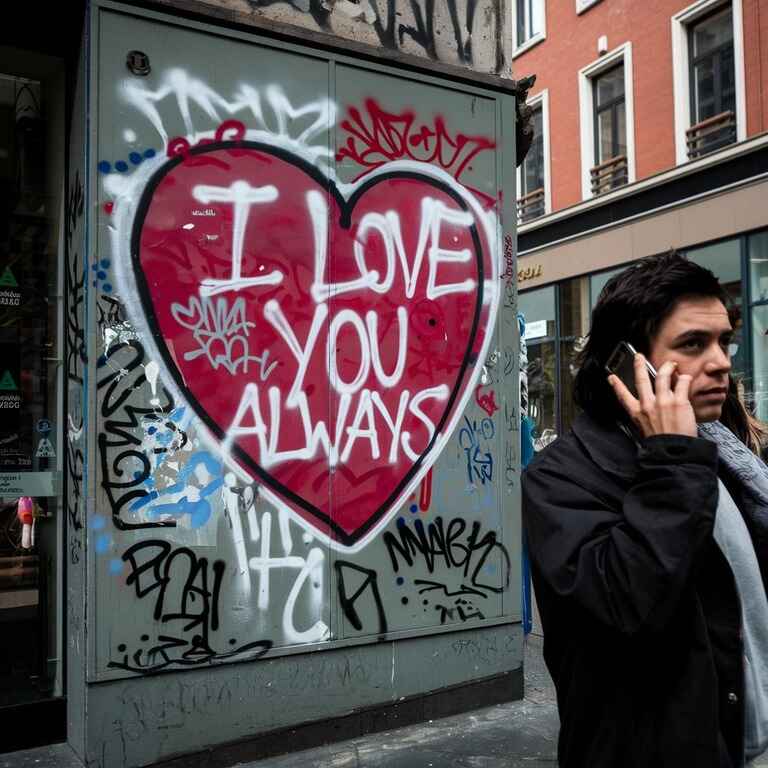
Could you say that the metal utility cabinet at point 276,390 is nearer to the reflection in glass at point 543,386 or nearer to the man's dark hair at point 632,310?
the man's dark hair at point 632,310

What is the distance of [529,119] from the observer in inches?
215

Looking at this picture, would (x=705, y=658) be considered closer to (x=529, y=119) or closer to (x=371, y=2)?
(x=371, y=2)

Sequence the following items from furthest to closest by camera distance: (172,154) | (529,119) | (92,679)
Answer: (529,119) < (172,154) < (92,679)

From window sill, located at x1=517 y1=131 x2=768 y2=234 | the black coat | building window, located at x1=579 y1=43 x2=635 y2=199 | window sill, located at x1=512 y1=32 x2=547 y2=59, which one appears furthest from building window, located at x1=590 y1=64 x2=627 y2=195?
the black coat

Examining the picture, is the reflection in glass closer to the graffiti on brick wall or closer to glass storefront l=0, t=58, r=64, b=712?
the graffiti on brick wall

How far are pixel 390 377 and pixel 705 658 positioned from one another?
3111 millimetres

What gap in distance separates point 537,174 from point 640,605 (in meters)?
18.1

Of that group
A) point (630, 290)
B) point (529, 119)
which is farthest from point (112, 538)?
point (529, 119)

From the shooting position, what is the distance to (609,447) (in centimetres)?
165

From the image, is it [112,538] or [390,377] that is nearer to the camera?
[112,538]

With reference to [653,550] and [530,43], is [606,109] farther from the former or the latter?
[653,550]

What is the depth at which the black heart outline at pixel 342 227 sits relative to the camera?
3.84m

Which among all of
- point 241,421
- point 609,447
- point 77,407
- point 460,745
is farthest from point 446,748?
point 609,447

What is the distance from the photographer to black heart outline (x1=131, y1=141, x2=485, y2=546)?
3.84 meters
